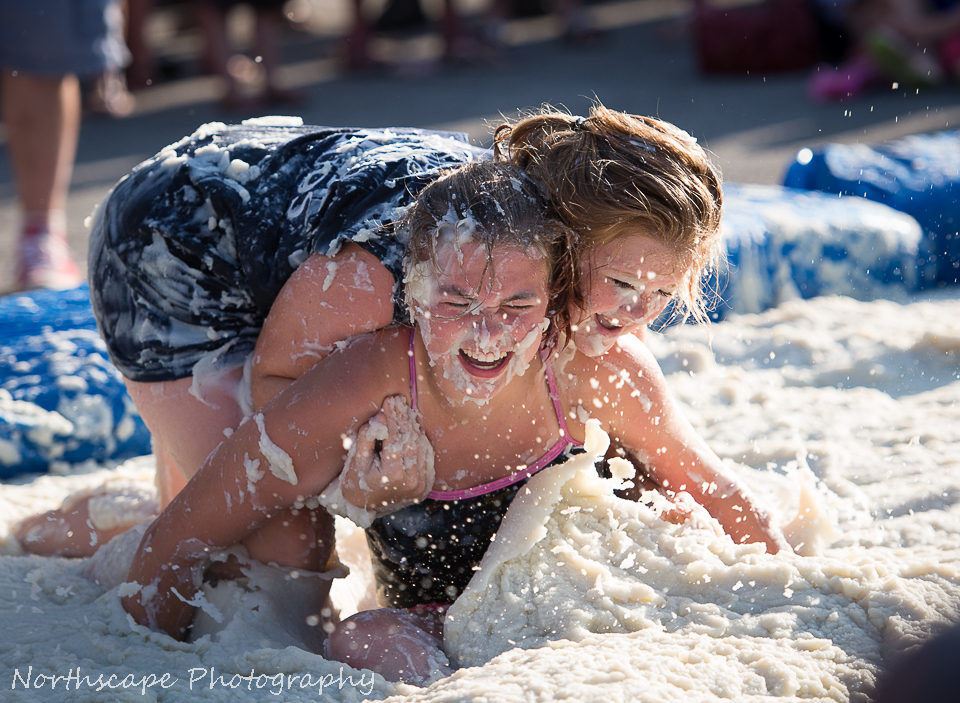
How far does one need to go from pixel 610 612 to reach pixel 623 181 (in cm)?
67

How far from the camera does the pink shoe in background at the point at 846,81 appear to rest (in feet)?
18.0

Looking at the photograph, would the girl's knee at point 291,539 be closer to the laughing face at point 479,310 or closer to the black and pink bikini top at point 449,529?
the black and pink bikini top at point 449,529

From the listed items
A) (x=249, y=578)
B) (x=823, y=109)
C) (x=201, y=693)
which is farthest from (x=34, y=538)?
(x=823, y=109)

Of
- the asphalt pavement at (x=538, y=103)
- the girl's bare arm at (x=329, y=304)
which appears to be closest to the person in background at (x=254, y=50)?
the asphalt pavement at (x=538, y=103)

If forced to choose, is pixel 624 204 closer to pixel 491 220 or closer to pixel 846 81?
pixel 491 220

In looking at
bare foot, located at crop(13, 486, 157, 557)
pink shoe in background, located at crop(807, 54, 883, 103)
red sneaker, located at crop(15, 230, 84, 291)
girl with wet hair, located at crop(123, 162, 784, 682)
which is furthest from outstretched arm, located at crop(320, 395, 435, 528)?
pink shoe in background, located at crop(807, 54, 883, 103)

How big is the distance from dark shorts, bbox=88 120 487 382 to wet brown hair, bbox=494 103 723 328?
215 millimetres

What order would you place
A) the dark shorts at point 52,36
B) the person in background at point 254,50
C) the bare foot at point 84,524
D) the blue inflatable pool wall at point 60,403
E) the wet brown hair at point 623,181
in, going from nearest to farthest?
the wet brown hair at point 623,181 → the bare foot at point 84,524 → the blue inflatable pool wall at point 60,403 → the dark shorts at point 52,36 → the person in background at point 254,50

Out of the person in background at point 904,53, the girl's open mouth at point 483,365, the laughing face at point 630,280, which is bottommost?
the person in background at point 904,53

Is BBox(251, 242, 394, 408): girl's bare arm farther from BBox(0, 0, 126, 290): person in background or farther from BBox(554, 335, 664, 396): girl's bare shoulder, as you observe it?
BBox(0, 0, 126, 290): person in background

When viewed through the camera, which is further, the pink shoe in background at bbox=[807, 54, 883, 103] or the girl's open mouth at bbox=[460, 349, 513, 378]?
the pink shoe in background at bbox=[807, 54, 883, 103]

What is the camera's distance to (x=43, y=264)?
10.5ft

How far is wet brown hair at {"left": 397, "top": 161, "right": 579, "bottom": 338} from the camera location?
1.45 meters

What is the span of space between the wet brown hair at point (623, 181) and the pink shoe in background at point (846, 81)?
434 cm
